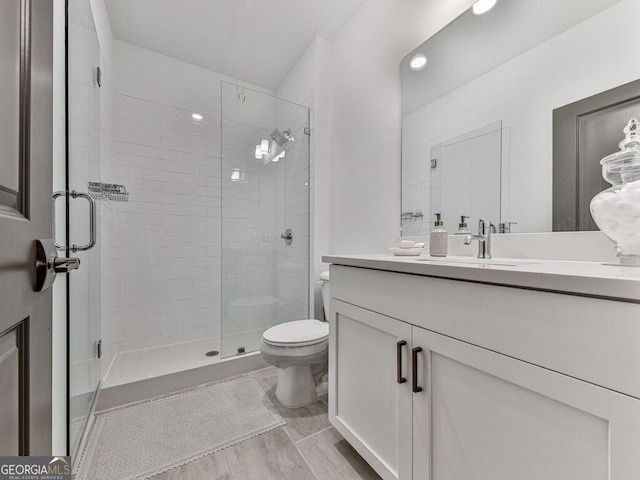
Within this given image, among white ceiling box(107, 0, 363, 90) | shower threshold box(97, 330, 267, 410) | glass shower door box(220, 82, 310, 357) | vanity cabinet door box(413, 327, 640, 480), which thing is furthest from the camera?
glass shower door box(220, 82, 310, 357)

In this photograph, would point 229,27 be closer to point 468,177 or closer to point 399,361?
point 468,177

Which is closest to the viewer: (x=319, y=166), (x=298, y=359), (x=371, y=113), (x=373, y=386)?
(x=373, y=386)

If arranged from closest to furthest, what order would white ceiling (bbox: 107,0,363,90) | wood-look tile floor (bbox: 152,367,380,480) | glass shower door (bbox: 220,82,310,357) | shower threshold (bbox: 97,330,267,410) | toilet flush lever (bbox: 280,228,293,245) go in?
wood-look tile floor (bbox: 152,367,380,480), shower threshold (bbox: 97,330,267,410), white ceiling (bbox: 107,0,363,90), glass shower door (bbox: 220,82,310,357), toilet flush lever (bbox: 280,228,293,245)

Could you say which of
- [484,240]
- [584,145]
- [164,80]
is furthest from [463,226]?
[164,80]

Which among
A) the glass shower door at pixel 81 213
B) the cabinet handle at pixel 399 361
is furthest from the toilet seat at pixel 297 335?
the glass shower door at pixel 81 213

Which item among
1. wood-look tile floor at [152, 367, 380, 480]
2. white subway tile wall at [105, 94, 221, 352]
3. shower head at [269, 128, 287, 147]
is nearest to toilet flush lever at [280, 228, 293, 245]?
white subway tile wall at [105, 94, 221, 352]

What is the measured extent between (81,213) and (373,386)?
1561mm

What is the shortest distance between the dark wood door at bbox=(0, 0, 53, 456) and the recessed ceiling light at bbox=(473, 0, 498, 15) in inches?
61.0

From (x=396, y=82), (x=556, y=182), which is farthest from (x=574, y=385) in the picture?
(x=396, y=82)

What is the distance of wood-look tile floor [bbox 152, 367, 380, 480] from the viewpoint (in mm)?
1132

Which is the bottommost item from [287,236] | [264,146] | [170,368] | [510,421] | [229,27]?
[170,368]

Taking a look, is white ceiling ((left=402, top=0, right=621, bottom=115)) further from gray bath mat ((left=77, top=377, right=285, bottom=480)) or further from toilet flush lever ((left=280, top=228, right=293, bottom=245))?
gray bath mat ((left=77, top=377, right=285, bottom=480))

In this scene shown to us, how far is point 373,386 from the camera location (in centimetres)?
103

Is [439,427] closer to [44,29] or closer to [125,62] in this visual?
[44,29]
